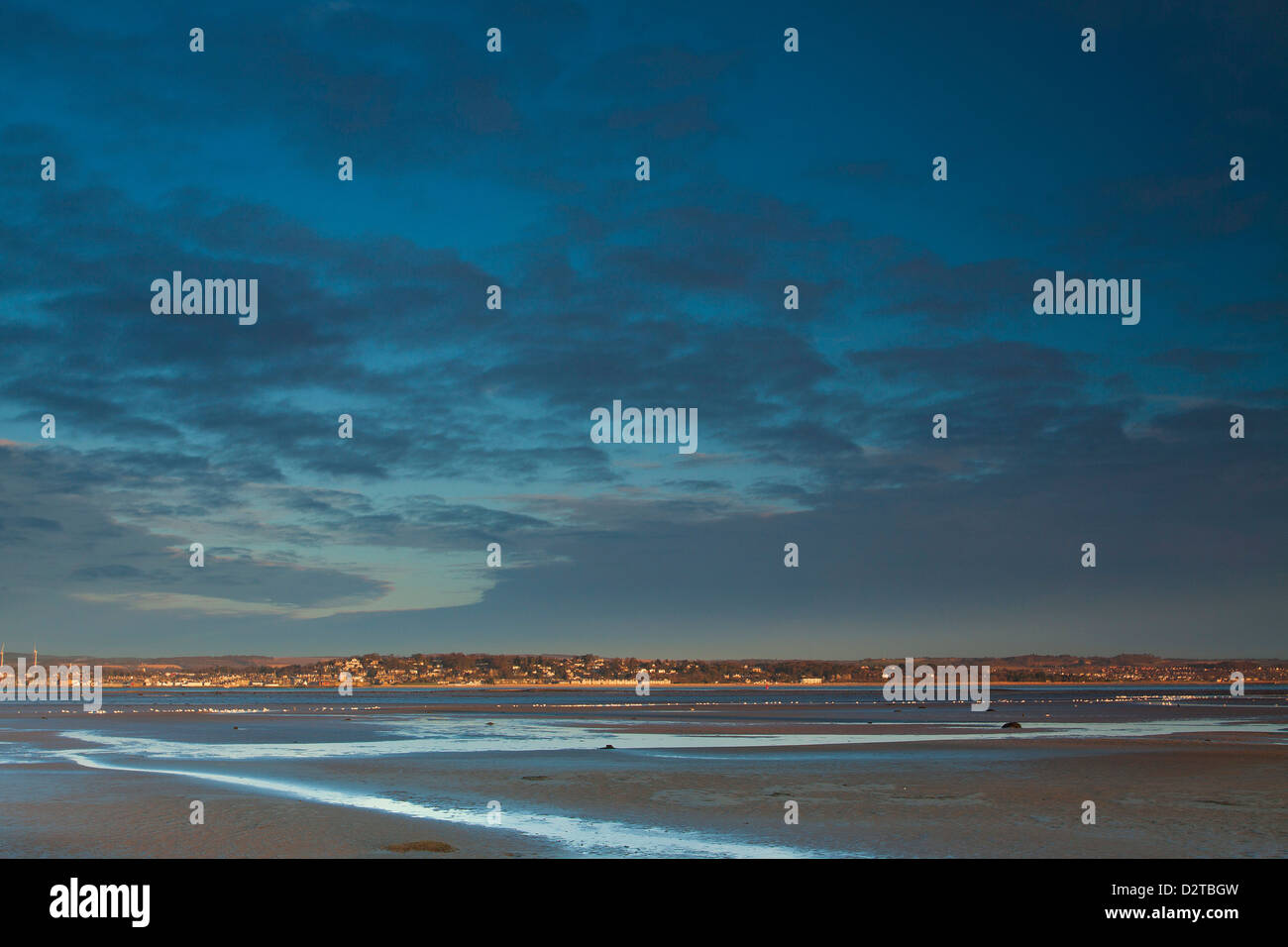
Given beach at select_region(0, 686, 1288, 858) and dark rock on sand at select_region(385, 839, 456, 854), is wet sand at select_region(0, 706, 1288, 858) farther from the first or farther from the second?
dark rock on sand at select_region(385, 839, 456, 854)

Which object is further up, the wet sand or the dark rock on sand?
the dark rock on sand

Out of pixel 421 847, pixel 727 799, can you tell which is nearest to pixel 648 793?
pixel 727 799

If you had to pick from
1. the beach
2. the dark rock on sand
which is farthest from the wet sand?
the dark rock on sand

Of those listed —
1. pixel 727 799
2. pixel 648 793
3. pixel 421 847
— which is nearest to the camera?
pixel 421 847

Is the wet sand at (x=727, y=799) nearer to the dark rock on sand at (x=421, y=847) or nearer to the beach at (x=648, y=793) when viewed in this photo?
the beach at (x=648, y=793)

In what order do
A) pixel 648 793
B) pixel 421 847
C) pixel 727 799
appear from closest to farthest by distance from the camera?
1. pixel 421 847
2. pixel 727 799
3. pixel 648 793

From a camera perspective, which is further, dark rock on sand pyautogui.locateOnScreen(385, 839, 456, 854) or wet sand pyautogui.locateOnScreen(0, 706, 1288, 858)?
wet sand pyautogui.locateOnScreen(0, 706, 1288, 858)

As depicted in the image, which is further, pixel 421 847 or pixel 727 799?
pixel 727 799

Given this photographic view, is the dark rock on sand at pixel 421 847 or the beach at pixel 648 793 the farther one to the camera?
the beach at pixel 648 793

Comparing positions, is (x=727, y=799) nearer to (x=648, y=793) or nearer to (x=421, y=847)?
(x=648, y=793)

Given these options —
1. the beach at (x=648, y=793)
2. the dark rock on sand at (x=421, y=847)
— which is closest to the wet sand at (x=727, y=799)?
the beach at (x=648, y=793)

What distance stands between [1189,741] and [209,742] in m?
49.4
